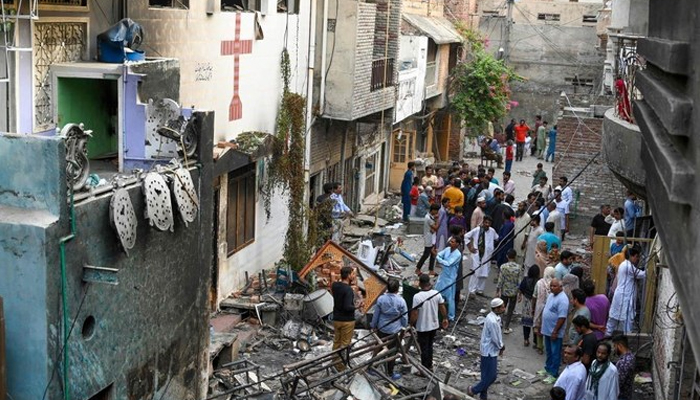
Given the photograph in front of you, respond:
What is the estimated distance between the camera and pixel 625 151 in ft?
30.0

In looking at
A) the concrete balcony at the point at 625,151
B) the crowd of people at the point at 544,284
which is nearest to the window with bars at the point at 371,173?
the crowd of people at the point at 544,284

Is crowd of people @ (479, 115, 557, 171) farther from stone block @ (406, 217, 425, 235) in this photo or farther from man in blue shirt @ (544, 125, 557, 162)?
stone block @ (406, 217, 425, 235)

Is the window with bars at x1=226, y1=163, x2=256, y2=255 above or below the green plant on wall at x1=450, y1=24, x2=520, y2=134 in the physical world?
below

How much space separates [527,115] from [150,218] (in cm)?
3170

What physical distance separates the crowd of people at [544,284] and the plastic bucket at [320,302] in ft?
5.55

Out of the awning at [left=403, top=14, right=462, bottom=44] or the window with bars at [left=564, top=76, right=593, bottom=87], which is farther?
the window with bars at [left=564, top=76, right=593, bottom=87]

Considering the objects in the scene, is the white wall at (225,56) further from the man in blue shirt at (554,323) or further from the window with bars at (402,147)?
the window with bars at (402,147)

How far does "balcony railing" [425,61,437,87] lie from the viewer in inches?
1120

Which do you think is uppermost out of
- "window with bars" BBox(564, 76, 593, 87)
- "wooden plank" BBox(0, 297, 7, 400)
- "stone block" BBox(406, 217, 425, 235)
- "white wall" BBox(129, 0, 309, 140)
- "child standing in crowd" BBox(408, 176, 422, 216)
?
"white wall" BBox(129, 0, 309, 140)

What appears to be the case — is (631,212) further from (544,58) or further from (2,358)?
(544,58)

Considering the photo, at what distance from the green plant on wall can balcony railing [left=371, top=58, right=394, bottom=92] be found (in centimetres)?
806

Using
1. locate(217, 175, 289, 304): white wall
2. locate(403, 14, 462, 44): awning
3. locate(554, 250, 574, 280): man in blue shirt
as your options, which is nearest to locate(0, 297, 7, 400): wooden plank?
locate(217, 175, 289, 304): white wall

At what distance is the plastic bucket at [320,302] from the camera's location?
48.8 ft

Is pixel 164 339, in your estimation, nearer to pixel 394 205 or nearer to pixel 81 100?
pixel 81 100
